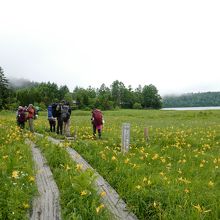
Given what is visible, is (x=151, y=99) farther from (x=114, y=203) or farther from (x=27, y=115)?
(x=114, y=203)

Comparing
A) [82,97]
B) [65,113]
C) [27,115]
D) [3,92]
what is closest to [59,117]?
[65,113]

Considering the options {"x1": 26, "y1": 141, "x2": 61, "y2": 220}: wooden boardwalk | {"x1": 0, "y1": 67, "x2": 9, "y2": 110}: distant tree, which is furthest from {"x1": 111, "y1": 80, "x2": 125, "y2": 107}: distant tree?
{"x1": 26, "y1": 141, "x2": 61, "y2": 220}: wooden boardwalk

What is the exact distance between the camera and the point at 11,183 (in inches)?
278

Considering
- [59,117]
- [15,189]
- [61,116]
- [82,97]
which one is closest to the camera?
[15,189]

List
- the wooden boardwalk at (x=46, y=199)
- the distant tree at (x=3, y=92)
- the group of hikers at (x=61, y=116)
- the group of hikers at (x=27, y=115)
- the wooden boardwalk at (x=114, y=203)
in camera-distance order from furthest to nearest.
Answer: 1. the distant tree at (x=3, y=92)
2. the group of hikers at (x=27, y=115)
3. the group of hikers at (x=61, y=116)
4. the wooden boardwalk at (x=114, y=203)
5. the wooden boardwalk at (x=46, y=199)

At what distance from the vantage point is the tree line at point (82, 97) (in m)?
88.2

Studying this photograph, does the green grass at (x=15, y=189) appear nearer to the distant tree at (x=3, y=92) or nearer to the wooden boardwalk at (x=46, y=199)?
the wooden boardwalk at (x=46, y=199)

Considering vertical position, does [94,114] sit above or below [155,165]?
above

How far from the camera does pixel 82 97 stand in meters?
117

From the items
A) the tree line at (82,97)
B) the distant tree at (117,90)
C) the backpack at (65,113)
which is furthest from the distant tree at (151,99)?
the backpack at (65,113)

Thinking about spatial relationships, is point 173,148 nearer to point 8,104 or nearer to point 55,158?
point 55,158

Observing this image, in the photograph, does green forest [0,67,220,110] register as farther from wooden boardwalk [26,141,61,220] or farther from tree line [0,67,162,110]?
wooden boardwalk [26,141,61,220]

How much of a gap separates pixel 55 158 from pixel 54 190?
8.39 ft

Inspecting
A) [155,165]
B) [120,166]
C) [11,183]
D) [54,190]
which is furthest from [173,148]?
[11,183]
